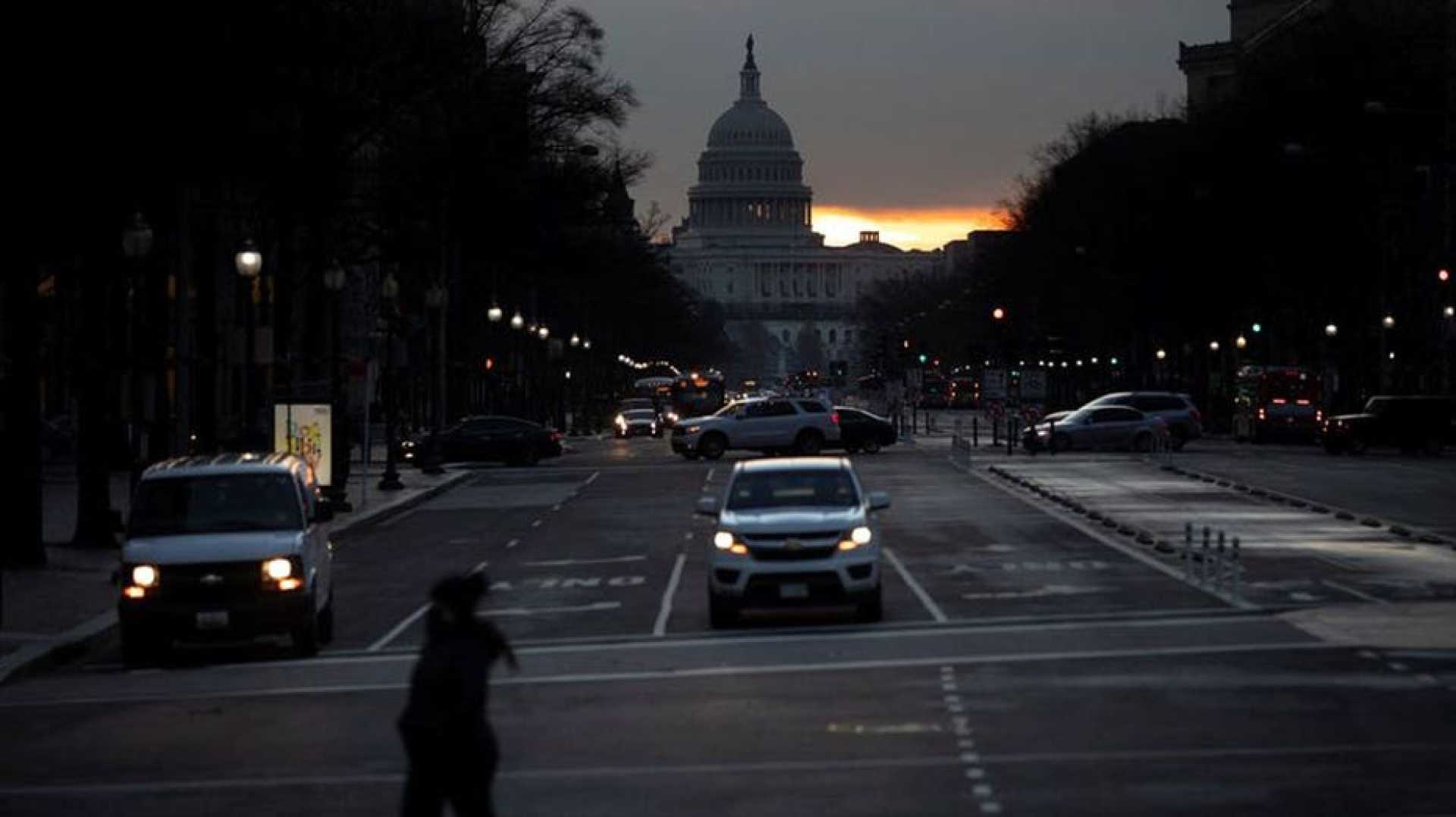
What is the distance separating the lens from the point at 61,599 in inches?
1462

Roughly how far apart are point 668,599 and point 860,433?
50.6m

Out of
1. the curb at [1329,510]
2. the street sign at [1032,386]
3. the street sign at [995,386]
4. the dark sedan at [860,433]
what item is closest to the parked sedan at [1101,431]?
the dark sedan at [860,433]

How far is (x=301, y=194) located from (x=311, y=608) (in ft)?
112

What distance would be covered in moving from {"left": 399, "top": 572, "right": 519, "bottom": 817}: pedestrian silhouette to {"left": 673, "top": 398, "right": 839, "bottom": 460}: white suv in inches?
2690

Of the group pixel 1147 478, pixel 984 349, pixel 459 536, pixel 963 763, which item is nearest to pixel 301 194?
pixel 459 536

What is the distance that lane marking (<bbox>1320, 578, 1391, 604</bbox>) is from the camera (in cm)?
3369

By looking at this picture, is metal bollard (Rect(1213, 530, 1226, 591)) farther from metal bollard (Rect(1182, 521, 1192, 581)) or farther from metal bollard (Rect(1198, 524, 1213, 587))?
metal bollard (Rect(1182, 521, 1192, 581))

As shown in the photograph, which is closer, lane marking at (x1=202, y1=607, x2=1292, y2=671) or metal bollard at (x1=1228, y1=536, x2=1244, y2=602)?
lane marking at (x1=202, y1=607, x2=1292, y2=671)

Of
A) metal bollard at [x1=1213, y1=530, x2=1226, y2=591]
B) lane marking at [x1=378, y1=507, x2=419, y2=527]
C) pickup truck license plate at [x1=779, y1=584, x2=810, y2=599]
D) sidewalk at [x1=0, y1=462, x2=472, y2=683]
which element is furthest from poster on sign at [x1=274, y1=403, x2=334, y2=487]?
pickup truck license plate at [x1=779, y1=584, x2=810, y2=599]

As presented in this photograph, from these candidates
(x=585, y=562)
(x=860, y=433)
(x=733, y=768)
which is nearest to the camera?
(x=733, y=768)

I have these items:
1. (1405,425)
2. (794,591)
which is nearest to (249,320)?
(1405,425)

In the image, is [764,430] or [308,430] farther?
[764,430]

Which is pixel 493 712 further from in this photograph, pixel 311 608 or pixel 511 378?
pixel 511 378

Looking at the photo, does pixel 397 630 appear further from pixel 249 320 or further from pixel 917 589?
pixel 249 320
